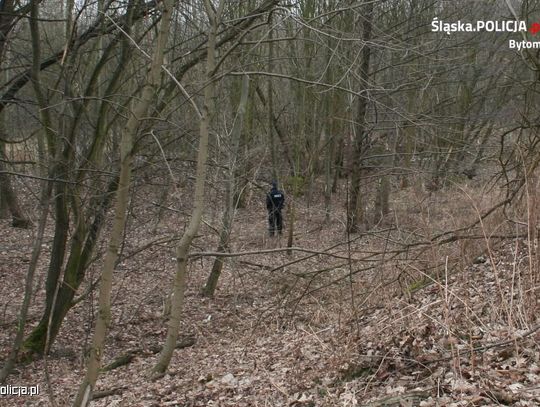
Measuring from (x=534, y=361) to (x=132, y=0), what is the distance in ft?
18.5

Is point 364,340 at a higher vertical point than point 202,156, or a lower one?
lower

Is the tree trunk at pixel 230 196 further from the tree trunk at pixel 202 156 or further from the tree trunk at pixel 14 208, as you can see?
the tree trunk at pixel 14 208

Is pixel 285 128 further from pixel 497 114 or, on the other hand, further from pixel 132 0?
pixel 132 0

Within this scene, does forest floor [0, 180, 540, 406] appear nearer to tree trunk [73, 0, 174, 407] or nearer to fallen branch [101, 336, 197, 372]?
fallen branch [101, 336, 197, 372]

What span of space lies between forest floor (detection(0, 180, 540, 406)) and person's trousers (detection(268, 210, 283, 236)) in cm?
405

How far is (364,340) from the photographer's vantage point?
4.99m

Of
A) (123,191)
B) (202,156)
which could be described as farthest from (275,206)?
(123,191)

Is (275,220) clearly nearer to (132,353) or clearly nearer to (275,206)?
(275,206)

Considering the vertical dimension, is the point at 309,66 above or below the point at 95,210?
above

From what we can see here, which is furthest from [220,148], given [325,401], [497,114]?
[497,114]

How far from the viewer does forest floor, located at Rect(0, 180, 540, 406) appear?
13.1 feet

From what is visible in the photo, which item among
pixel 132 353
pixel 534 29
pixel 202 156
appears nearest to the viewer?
pixel 202 156

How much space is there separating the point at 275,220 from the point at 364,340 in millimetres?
10063

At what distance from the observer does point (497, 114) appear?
630 inches
